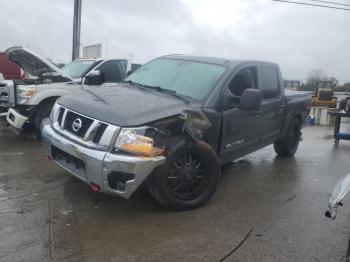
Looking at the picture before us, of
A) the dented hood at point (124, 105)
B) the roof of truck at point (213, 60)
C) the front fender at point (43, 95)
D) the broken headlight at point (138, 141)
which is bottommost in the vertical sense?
the broken headlight at point (138, 141)

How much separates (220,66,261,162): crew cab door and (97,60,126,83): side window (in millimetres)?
4345

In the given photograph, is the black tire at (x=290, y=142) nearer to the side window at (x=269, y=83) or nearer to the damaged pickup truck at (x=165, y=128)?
the side window at (x=269, y=83)

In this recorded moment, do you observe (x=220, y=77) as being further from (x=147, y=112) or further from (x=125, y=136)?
(x=125, y=136)

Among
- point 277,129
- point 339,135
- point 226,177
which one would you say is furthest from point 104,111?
point 339,135

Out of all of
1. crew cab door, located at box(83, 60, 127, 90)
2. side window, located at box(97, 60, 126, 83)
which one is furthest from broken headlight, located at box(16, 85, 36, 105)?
side window, located at box(97, 60, 126, 83)

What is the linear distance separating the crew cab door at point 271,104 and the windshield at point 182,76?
1109 millimetres

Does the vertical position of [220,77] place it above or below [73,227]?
above

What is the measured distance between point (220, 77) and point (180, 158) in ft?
4.34

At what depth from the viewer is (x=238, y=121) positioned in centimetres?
525

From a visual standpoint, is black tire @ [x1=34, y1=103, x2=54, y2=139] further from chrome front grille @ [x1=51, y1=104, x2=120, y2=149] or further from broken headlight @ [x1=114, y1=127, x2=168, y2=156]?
broken headlight @ [x1=114, y1=127, x2=168, y2=156]

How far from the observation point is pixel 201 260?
345 centimetres

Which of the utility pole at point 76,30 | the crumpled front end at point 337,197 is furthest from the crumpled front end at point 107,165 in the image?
the utility pole at point 76,30

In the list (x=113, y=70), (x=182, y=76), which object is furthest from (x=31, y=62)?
(x=182, y=76)

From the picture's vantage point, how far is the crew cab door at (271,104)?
605 centimetres
